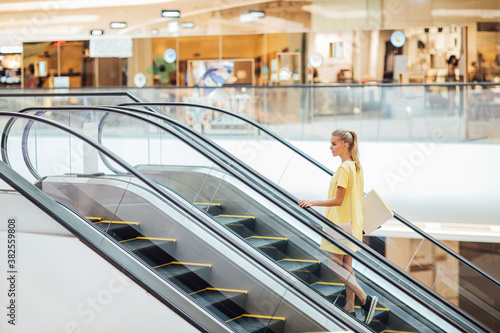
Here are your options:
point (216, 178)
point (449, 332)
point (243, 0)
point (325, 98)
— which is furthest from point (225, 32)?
point (449, 332)

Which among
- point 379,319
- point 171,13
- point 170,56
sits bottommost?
point 379,319

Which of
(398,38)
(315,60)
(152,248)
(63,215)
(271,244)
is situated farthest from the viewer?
(315,60)

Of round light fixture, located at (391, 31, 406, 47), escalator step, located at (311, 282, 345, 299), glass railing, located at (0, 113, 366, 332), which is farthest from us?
round light fixture, located at (391, 31, 406, 47)

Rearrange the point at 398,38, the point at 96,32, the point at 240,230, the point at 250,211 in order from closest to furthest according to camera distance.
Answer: the point at 240,230
the point at 250,211
the point at 398,38
the point at 96,32

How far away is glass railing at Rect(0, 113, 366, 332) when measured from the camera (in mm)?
4656

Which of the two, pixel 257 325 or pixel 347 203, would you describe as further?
pixel 347 203

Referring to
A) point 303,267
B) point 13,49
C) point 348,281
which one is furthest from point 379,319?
point 13,49

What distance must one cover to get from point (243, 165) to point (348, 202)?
100 centimetres

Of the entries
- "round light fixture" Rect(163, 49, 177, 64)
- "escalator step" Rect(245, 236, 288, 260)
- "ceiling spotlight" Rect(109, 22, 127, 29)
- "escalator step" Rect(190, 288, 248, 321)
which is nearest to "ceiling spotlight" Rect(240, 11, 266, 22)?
"round light fixture" Rect(163, 49, 177, 64)

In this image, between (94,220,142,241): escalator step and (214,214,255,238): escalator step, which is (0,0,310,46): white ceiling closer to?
(214,214,255,238): escalator step

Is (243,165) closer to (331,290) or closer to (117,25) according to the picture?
(331,290)

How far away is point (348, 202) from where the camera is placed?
16.2ft

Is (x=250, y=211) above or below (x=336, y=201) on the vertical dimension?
below

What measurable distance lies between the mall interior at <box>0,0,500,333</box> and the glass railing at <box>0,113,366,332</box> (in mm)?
16
